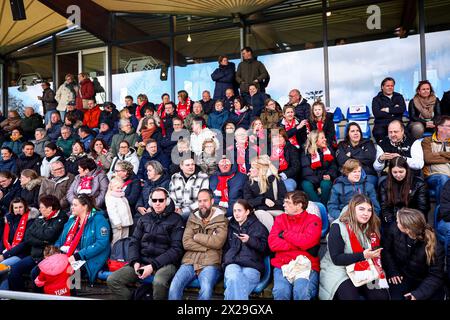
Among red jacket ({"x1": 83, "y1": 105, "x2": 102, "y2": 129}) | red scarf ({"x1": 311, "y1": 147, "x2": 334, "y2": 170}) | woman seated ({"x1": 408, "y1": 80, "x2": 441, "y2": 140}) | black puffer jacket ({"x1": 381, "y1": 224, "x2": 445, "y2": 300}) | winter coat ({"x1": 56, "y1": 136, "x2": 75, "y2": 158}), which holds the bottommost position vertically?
black puffer jacket ({"x1": 381, "y1": 224, "x2": 445, "y2": 300})

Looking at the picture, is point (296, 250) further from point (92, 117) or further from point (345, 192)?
point (92, 117)

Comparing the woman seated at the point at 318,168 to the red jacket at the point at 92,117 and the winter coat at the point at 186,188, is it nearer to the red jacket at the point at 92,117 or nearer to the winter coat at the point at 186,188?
the winter coat at the point at 186,188

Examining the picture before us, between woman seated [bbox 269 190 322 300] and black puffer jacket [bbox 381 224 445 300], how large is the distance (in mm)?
590

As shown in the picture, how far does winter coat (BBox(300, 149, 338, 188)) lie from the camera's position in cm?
545

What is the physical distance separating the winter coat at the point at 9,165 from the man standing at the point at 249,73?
14.1 ft

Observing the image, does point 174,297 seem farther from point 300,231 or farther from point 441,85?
point 441,85

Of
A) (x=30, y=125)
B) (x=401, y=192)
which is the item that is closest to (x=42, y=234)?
(x=401, y=192)

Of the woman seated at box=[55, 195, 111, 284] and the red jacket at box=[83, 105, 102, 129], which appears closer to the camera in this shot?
the woman seated at box=[55, 195, 111, 284]

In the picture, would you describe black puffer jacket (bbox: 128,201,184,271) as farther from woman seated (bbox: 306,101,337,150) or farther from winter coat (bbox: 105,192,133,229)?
woman seated (bbox: 306,101,337,150)

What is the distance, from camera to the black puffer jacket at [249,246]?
13.3 ft

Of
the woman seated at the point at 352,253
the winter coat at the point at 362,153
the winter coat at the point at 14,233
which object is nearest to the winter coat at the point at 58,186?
the winter coat at the point at 14,233

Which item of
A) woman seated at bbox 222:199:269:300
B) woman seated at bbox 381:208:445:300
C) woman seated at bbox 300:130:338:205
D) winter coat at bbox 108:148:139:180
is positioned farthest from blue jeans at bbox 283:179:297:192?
winter coat at bbox 108:148:139:180

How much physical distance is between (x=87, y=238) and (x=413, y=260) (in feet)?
10.8
